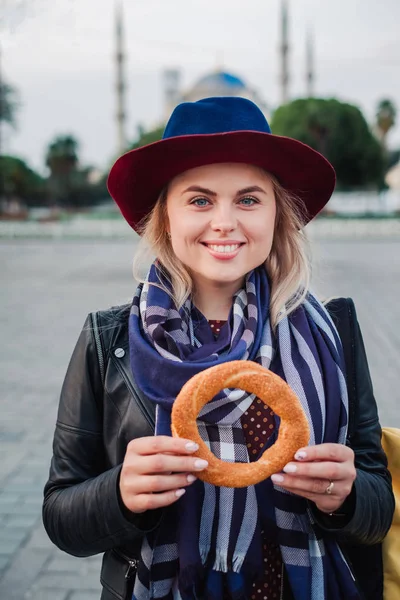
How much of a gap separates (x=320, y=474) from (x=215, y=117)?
0.88 meters

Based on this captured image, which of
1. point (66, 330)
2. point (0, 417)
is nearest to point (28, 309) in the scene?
point (66, 330)

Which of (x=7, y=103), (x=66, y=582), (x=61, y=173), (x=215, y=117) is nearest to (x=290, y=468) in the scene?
(x=215, y=117)

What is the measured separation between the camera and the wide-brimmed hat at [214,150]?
150cm

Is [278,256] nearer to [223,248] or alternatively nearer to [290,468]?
[223,248]

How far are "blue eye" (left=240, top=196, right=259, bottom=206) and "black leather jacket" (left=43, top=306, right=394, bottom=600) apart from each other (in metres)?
0.45

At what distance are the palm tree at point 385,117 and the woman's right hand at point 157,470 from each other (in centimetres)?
6364

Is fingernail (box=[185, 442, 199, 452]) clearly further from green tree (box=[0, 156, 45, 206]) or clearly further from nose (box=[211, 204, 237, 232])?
green tree (box=[0, 156, 45, 206])

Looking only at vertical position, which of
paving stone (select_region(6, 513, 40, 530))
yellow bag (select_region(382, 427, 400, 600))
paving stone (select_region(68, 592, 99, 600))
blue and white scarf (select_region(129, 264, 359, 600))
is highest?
blue and white scarf (select_region(129, 264, 359, 600))

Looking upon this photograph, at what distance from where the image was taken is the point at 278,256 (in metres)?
1.83

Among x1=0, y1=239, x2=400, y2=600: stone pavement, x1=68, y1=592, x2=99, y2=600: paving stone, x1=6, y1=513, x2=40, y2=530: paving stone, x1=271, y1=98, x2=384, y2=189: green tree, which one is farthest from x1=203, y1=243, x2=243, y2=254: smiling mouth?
x1=271, y1=98, x2=384, y2=189: green tree

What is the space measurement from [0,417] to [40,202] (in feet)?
207

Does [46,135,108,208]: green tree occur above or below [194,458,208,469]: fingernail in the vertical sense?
above

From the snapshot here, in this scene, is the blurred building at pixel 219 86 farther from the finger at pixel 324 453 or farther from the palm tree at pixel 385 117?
the finger at pixel 324 453

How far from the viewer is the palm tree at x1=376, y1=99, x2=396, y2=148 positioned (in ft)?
199
